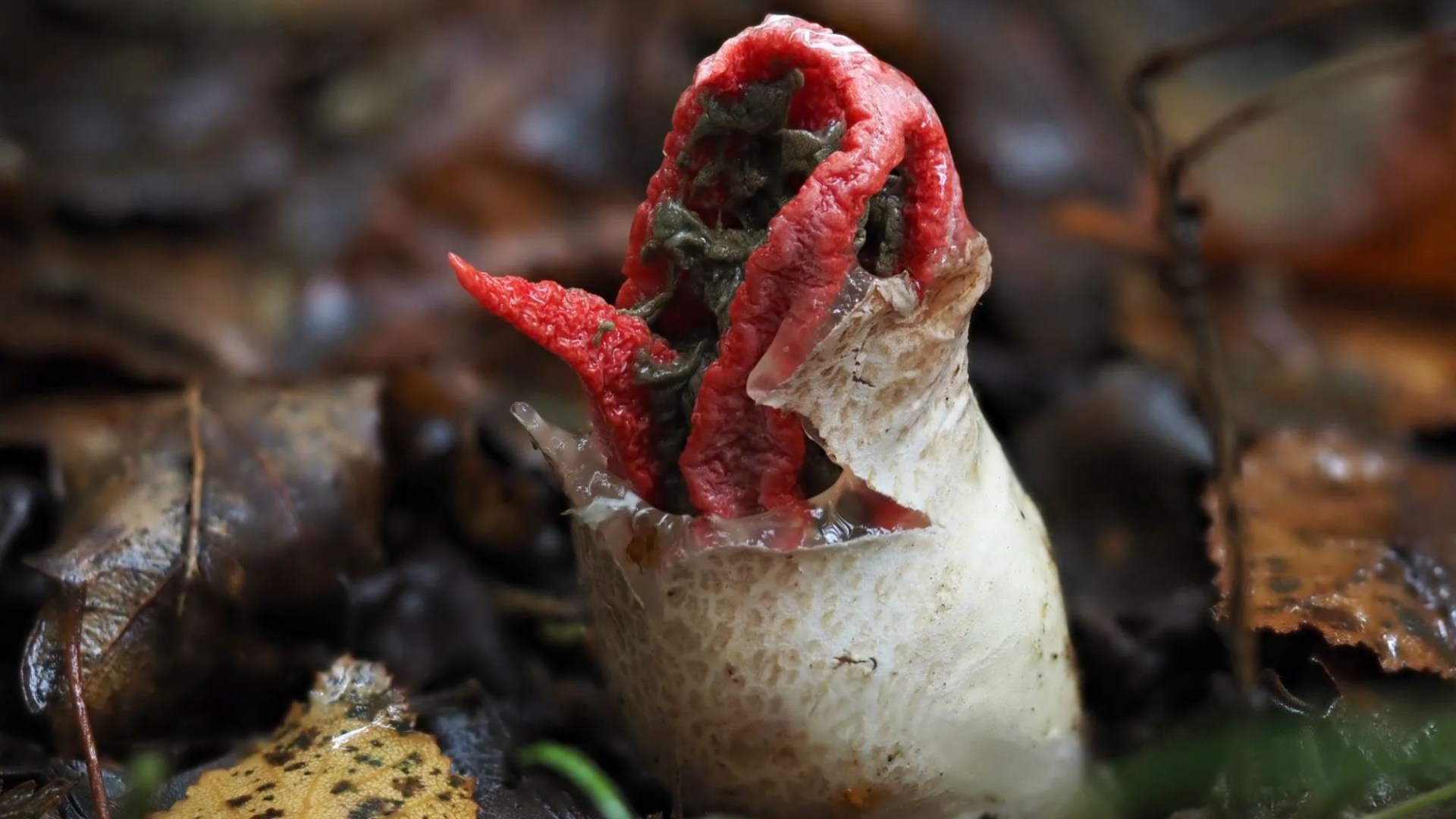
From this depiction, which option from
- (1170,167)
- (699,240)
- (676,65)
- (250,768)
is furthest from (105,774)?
(676,65)

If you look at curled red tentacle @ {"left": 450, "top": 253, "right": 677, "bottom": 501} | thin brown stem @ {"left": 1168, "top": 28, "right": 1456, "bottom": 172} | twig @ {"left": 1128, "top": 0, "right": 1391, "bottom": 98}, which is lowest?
curled red tentacle @ {"left": 450, "top": 253, "right": 677, "bottom": 501}

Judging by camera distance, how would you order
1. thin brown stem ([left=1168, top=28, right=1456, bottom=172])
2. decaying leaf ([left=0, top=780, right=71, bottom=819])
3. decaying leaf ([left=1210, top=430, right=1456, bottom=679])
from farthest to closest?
thin brown stem ([left=1168, top=28, right=1456, bottom=172]) < decaying leaf ([left=1210, top=430, right=1456, bottom=679]) < decaying leaf ([left=0, top=780, right=71, bottom=819])

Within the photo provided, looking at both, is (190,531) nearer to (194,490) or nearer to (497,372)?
(194,490)

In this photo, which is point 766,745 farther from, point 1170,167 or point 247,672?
point 1170,167

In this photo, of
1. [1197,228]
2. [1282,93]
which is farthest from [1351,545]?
[1282,93]

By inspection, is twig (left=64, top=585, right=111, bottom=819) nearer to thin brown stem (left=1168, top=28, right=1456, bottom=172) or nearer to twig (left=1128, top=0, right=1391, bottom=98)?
thin brown stem (left=1168, top=28, right=1456, bottom=172)

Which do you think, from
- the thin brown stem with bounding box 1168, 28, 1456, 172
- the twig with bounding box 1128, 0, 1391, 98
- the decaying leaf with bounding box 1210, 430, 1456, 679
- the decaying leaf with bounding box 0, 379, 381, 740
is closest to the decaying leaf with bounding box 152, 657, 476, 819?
the decaying leaf with bounding box 0, 379, 381, 740

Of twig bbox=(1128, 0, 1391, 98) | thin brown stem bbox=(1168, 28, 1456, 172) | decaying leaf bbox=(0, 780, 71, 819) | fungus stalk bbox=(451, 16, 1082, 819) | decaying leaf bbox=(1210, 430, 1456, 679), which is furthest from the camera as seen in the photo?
twig bbox=(1128, 0, 1391, 98)
